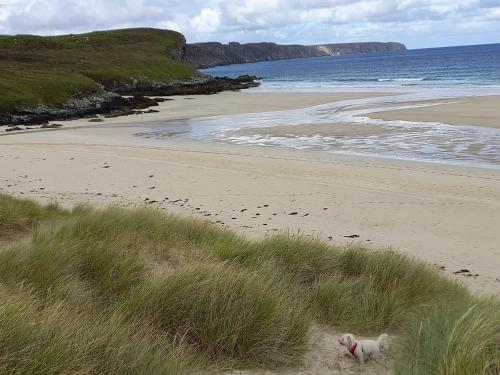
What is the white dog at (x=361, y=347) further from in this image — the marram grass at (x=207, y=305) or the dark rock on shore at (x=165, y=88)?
the dark rock on shore at (x=165, y=88)

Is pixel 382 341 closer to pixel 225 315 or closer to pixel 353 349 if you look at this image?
pixel 353 349

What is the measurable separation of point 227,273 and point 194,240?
2264 mm

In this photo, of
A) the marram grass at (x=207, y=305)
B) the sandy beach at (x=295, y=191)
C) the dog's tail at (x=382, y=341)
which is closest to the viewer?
the marram grass at (x=207, y=305)

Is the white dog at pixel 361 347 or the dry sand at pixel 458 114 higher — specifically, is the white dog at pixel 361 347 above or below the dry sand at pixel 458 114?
above

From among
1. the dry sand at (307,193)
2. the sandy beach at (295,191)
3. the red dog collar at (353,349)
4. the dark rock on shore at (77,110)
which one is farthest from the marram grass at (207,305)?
the dark rock on shore at (77,110)

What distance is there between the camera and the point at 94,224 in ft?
21.4

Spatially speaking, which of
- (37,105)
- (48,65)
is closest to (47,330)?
(37,105)

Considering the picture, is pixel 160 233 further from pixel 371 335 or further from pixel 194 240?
pixel 371 335

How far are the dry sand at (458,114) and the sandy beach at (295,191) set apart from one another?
9.68 metres

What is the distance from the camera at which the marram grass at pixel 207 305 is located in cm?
305

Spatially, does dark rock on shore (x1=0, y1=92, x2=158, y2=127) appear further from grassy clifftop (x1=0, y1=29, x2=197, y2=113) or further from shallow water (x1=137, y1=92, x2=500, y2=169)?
shallow water (x1=137, y1=92, x2=500, y2=169)

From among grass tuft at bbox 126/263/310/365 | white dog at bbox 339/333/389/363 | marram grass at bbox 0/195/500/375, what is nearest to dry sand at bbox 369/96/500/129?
marram grass at bbox 0/195/500/375

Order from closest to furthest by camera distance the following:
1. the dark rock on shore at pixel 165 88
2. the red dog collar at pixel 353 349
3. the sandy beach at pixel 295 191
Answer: the red dog collar at pixel 353 349 → the sandy beach at pixel 295 191 → the dark rock on shore at pixel 165 88

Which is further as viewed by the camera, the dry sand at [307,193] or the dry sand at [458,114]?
the dry sand at [458,114]
